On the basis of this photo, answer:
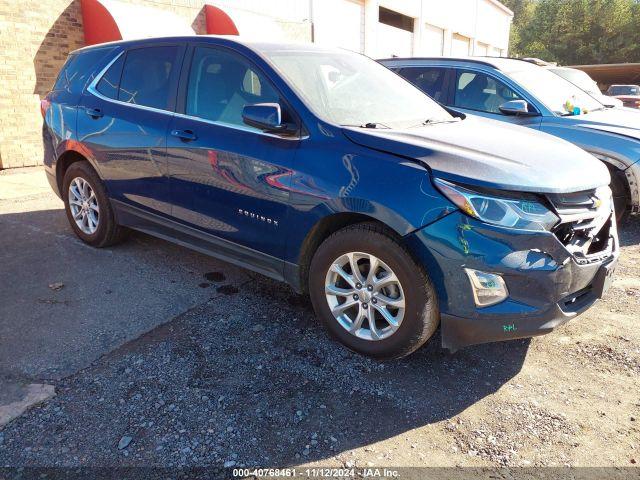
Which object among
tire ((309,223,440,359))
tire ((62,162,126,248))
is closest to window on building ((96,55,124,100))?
tire ((62,162,126,248))

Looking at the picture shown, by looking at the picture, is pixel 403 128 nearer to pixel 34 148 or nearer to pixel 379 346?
pixel 379 346

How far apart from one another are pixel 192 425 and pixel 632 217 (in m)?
6.11

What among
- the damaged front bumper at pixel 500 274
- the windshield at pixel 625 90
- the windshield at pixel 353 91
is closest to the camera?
the damaged front bumper at pixel 500 274

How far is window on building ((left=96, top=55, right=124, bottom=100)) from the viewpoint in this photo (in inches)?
174

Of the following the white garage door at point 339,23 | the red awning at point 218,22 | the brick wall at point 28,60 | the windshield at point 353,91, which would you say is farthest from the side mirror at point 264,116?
the white garage door at point 339,23

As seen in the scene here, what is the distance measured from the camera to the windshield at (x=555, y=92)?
5965 millimetres

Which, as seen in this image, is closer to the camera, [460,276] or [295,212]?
[460,276]

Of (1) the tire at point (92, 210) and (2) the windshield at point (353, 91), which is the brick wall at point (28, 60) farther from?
(2) the windshield at point (353, 91)

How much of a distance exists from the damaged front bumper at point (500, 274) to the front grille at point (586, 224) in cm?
5

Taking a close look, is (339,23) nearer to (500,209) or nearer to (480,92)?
(480,92)

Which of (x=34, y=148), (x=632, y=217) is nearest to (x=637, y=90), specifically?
(x=632, y=217)

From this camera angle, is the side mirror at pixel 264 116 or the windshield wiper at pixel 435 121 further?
the windshield wiper at pixel 435 121

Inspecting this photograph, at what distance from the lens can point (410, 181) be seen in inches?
107

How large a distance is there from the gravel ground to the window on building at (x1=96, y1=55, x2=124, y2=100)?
7.10 ft
